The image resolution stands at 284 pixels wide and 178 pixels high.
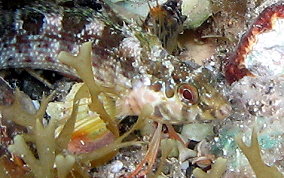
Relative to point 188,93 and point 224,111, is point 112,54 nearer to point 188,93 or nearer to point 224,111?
point 188,93

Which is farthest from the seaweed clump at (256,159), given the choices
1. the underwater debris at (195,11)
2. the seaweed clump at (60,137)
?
the underwater debris at (195,11)

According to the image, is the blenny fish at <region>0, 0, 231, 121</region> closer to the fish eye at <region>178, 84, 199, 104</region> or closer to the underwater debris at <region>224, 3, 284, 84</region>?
the fish eye at <region>178, 84, 199, 104</region>

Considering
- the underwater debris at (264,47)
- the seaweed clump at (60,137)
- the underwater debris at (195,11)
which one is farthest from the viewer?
the underwater debris at (195,11)

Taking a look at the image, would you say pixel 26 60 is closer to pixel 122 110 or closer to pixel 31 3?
pixel 31 3

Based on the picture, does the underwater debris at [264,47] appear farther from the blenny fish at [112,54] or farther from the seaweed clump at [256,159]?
the seaweed clump at [256,159]

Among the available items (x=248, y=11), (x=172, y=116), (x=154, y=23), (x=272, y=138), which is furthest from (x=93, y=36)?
(x=272, y=138)

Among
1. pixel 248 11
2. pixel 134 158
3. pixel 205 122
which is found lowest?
pixel 134 158

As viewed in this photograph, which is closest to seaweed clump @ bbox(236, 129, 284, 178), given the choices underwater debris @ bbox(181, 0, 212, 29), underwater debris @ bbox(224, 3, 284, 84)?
underwater debris @ bbox(224, 3, 284, 84)
